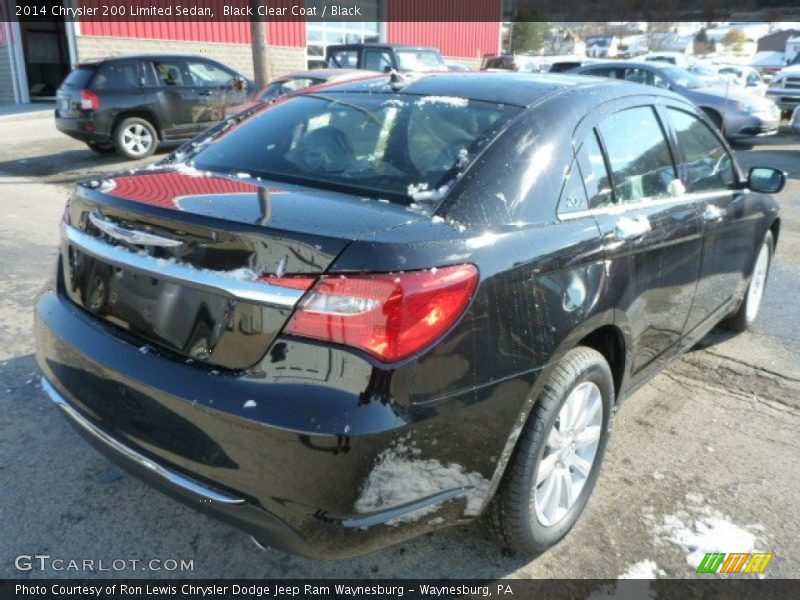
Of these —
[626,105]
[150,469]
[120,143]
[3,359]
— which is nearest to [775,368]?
[626,105]

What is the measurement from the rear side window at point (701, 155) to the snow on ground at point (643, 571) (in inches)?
68.8

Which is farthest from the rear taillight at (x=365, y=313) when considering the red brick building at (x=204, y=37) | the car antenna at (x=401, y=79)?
the red brick building at (x=204, y=37)

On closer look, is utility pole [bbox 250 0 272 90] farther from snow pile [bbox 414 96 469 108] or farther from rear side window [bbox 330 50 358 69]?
snow pile [bbox 414 96 469 108]

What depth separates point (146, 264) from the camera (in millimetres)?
2033

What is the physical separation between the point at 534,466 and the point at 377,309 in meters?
0.84

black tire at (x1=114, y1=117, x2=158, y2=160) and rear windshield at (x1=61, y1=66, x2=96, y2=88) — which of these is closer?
rear windshield at (x1=61, y1=66, x2=96, y2=88)

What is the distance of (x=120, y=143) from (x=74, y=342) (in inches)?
364

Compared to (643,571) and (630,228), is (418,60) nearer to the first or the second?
(630,228)

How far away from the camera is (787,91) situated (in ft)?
57.5

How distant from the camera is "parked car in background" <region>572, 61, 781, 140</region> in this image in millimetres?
12867

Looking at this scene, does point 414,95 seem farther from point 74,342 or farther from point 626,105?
point 74,342

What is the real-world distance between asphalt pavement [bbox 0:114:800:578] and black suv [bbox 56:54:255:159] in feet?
23.0

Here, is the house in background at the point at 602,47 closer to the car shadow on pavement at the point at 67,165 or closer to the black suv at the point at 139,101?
the black suv at the point at 139,101

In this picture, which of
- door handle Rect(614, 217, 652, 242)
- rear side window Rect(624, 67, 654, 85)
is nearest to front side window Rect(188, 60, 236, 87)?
rear side window Rect(624, 67, 654, 85)
